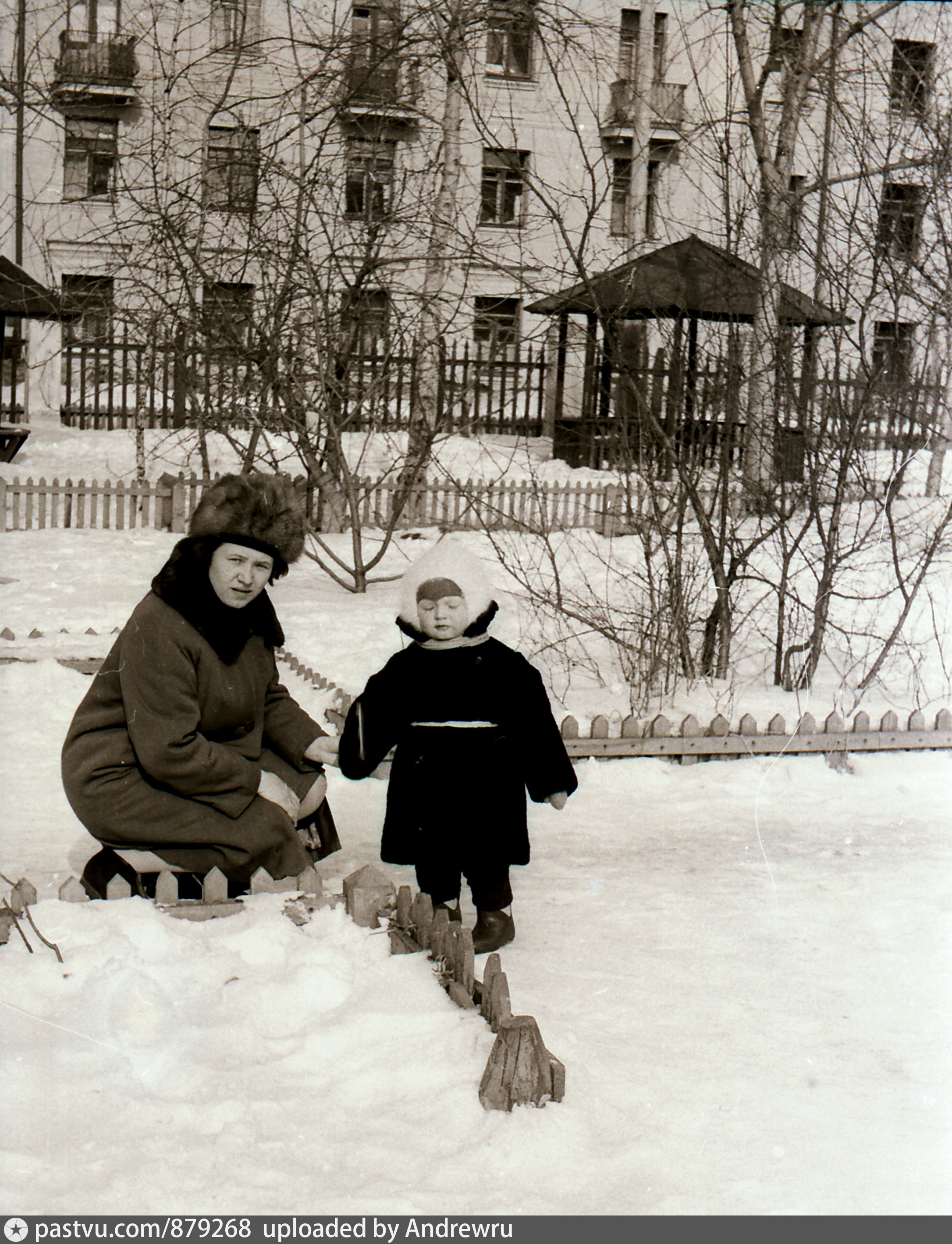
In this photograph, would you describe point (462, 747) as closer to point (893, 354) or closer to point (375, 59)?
point (893, 354)

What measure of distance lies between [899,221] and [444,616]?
4706 millimetres

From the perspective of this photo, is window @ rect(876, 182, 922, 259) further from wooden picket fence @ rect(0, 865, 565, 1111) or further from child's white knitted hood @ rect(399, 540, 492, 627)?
wooden picket fence @ rect(0, 865, 565, 1111)

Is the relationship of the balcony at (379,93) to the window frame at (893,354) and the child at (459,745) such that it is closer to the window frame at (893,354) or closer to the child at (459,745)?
the window frame at (893,354)

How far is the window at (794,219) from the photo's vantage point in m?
6.09

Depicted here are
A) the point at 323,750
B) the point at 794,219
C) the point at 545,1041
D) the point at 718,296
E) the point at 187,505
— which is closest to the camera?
the point at 545,1041

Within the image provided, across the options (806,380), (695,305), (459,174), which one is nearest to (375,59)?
(459,174)

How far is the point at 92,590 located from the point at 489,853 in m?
6.20

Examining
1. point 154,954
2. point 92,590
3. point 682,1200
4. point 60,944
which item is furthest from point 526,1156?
point 92,590

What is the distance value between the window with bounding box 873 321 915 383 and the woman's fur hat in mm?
3595

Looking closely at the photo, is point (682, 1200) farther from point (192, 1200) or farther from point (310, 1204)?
point (192, 1200)

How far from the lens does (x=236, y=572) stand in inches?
139

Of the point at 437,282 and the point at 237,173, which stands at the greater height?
the point at 237,173

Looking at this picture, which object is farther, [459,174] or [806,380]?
[459,174]

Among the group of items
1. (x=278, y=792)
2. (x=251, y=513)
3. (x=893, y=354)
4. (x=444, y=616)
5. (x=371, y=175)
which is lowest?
(x=278, y=792)
